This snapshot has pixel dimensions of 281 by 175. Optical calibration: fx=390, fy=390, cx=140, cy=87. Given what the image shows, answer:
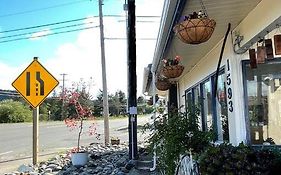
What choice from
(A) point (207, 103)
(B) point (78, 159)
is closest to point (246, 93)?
(A) point (207, 103)

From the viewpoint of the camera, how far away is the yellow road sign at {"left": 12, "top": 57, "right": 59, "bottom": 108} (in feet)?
31.3

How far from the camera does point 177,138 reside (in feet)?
20.0

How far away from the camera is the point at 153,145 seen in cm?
699

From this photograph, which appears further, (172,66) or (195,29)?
(172,66)

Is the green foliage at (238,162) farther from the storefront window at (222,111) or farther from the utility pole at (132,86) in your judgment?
the utility pole at (132,86)

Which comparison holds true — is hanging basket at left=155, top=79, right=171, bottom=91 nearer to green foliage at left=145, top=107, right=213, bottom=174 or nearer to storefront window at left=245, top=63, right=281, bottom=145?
green foliage at left=145, top=107, right=213, bottom=174

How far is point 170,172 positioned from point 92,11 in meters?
16.0

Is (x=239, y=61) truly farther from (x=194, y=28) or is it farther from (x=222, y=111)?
(x=194, y=28)

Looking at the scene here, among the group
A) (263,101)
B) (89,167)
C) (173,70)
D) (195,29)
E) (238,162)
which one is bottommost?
(89,167)

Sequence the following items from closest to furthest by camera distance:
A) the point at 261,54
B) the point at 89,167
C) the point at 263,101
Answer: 1. the point at 261,54
2. the point at 263,101
3. the point at 89,167

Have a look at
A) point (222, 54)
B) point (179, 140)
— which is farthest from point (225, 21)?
point (179, 140)

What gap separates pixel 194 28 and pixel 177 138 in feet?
6.81

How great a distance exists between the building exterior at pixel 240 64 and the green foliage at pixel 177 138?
25.1 inches

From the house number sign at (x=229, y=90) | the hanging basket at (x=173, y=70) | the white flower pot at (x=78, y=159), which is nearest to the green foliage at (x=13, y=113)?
the white flower pot at (x=78, y=159)
